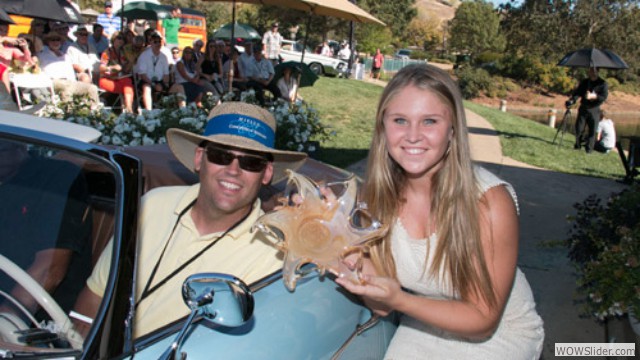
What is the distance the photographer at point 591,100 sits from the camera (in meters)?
12.1

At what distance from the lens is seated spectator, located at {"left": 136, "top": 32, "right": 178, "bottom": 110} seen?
32.4 feet

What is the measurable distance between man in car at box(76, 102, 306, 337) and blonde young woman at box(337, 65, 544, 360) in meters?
0.45

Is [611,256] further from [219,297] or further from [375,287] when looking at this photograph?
[219,297]

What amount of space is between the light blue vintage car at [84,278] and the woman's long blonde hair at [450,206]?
0.45 meters

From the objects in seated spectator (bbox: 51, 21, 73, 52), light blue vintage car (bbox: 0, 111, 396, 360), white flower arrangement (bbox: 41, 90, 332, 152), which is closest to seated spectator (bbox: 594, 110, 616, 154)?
white flower arrangement (bbox: 41, 90, 332, 152)

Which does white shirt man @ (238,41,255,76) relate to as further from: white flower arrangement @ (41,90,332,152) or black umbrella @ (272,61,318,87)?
white flower arrangement @ (41,90,332,152)

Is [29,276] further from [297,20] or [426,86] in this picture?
[297,20]

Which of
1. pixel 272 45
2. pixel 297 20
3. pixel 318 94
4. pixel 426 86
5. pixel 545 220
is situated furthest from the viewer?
pixel 297 20

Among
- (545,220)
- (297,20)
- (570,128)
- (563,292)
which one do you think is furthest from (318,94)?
(297,20)

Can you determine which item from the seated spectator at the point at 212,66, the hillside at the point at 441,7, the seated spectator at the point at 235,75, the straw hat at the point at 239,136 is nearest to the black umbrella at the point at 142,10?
the seated spectator at the point at 235,75

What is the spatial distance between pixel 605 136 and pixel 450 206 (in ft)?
39.3

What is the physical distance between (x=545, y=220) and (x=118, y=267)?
608 cm

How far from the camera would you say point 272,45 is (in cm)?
2212

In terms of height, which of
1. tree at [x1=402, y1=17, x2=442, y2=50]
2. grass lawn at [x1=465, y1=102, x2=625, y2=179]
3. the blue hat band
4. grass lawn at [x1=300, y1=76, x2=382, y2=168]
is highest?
tree at [x1=402, y1=17, x2=442, y2=50]
